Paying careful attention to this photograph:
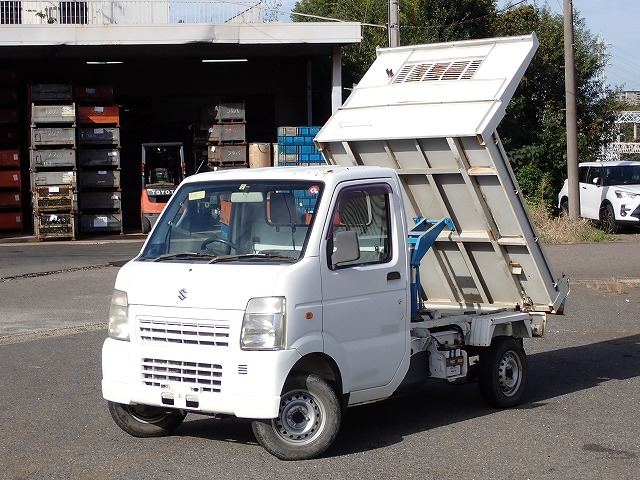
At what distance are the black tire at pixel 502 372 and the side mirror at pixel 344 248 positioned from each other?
7.05ft

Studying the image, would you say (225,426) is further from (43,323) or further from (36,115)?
(36,115)

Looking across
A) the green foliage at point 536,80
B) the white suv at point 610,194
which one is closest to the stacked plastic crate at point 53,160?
the green foliage at point 536,80

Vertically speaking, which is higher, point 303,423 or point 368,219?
point 368,219

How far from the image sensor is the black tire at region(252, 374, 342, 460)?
23.1 ft

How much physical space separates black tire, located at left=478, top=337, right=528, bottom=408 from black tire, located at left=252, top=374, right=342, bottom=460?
206cm

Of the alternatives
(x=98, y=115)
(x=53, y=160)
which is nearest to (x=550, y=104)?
(x=98, y=115)

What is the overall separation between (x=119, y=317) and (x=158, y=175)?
68.9 feet

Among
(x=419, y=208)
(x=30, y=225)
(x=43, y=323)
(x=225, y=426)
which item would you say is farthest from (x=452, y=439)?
(x=30, y=225)

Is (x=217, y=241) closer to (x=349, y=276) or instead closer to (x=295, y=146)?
(x=349, y=276)

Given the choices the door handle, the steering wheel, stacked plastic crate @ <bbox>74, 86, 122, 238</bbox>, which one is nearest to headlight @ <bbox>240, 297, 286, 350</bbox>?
the steering wheel

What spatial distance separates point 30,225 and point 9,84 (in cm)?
416

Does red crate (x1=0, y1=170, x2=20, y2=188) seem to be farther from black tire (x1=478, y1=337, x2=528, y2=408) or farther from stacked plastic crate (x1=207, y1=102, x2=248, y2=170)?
black tire (x1=478, y1=337, x2=528, y2=408)

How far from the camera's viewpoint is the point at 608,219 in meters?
27.0

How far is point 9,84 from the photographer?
94.8 feet
